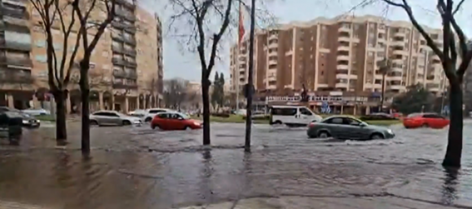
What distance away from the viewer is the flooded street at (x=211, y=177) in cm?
692

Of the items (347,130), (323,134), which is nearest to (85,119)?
(323,134)

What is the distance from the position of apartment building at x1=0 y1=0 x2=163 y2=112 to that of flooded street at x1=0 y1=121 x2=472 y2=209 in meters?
26.0

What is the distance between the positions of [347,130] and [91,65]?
54.2m

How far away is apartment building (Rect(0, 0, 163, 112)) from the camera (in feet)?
173

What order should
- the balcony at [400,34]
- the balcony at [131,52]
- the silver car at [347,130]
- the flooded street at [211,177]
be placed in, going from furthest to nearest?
1. the balcony at [400,34]
2. the balcony at [131,52]
3. the silver car at [347,130]
4. the flooded street at [211,177]

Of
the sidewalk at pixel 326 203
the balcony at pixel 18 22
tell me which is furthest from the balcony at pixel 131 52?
the sidewalk at pixel 326 203

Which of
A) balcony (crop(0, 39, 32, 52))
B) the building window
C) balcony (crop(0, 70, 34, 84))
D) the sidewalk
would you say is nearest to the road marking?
the sidewalk

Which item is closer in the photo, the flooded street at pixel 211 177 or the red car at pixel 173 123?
the flooded street at pixel 211 177

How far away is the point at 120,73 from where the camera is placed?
2911 inches

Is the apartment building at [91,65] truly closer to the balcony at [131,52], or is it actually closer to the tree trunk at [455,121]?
the balcony at [131,52]

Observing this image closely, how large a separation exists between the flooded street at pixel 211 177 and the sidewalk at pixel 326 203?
0.77 feet

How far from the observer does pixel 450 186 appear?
26.6ft

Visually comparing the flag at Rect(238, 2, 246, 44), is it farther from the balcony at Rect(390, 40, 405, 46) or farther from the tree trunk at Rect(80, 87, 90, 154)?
A: the balcony at Rect(390, 40, 405, 46)

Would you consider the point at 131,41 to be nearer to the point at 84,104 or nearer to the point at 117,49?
the point at 117,49
